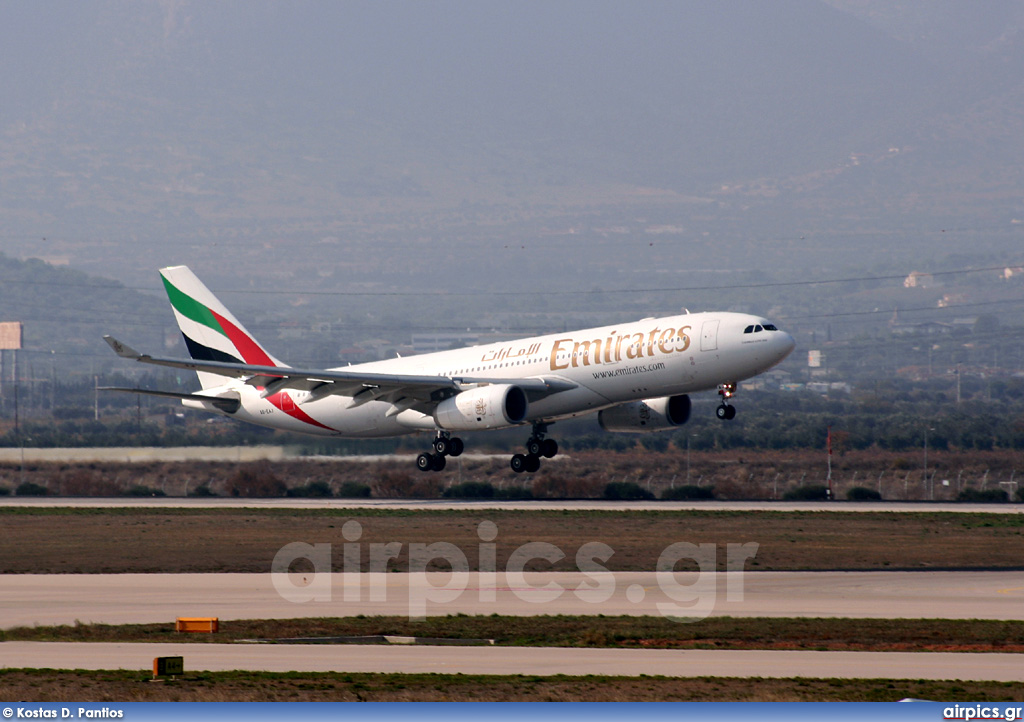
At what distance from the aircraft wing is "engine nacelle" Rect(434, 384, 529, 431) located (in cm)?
67

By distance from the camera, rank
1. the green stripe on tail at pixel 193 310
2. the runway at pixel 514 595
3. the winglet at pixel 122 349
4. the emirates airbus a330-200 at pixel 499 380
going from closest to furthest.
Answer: the runway at pixel 514 595, the winglet at pixel 122 349, the emirates airbus a330-200 at pixel 499 380, the green stripe on tail at pixel 193 310

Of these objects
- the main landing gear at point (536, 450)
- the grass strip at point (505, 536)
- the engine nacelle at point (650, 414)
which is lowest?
the grass strip at point (505, 536)

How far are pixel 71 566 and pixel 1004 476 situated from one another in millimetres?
47868

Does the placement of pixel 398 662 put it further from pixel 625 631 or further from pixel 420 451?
pixel 420 451

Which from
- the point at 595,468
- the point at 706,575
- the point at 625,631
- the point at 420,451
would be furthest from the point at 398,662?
the point at 595,468

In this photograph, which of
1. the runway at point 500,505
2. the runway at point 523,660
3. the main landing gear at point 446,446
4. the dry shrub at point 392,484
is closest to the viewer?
the runway at point 523,660

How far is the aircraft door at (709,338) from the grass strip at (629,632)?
21.5m

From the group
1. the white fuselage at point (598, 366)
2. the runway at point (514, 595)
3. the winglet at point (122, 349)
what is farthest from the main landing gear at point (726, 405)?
the winglet at point (122, 349)

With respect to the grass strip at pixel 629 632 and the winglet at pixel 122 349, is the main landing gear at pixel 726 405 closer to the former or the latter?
the winglet at pixel 122 349

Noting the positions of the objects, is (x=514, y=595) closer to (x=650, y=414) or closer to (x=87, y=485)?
(x=650, y=414)

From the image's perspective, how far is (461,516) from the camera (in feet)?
165

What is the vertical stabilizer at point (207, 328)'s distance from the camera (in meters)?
61.3

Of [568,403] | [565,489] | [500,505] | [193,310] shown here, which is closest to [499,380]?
[568,403]

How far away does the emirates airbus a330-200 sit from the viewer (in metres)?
49.1
